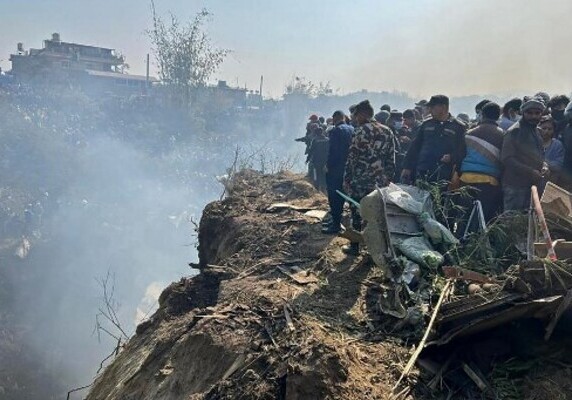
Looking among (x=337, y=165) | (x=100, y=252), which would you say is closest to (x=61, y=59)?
(x=100, y=252)

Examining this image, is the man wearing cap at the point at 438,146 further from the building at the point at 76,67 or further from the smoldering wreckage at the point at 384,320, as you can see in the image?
the building at the point at 76,67

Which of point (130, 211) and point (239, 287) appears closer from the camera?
point (239, 287)

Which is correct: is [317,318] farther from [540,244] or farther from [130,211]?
[130,211]

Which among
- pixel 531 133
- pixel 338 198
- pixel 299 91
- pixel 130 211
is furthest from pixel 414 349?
pixel 299 91

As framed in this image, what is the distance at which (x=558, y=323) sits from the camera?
2.88 m

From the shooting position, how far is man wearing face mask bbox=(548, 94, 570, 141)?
5.42 m

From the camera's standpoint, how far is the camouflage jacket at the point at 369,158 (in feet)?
17.2

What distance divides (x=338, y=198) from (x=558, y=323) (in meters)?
3.36

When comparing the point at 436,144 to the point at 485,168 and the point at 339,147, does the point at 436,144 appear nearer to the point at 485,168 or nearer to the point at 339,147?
the point at 485,168

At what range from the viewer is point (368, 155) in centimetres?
526

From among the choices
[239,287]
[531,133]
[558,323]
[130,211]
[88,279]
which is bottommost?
[88,279]

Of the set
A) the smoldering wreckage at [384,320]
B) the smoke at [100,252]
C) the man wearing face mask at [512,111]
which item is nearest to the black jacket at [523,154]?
the smoldering wreckage at [384,320]

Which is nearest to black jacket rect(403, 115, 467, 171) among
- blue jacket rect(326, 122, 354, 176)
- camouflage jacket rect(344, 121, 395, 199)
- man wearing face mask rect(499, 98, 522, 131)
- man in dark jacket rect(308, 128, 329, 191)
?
camouflage jacket rect(344, 121, 395, 199)

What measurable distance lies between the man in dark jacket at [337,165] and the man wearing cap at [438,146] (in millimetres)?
1037
